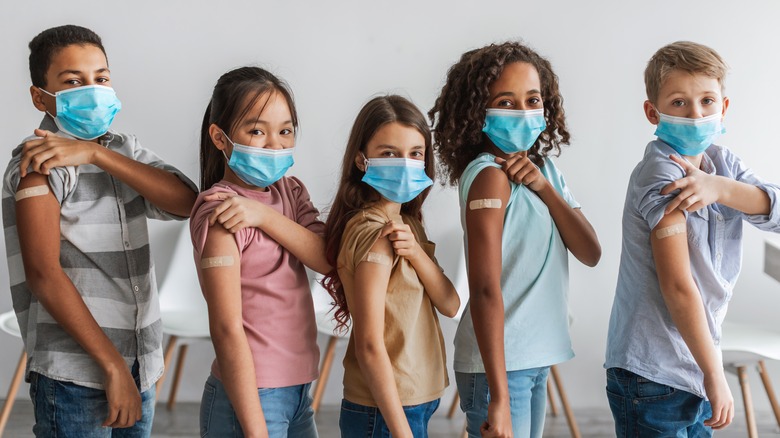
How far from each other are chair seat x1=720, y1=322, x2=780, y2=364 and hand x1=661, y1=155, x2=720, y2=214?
1.32 meters

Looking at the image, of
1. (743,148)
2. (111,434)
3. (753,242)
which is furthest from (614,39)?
(111,434)

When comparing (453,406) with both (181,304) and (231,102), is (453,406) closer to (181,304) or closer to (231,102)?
(181,304)

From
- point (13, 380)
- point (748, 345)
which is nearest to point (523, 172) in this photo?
point (748, 345)

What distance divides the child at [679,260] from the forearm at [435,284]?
0.32m

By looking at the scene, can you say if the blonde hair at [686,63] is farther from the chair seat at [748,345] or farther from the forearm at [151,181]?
the chair seat at [748,345]

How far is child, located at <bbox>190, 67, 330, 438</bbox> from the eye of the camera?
1449mm

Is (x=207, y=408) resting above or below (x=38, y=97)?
below

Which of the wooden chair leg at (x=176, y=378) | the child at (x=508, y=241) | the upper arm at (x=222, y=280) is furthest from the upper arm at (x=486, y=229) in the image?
the wooden chair leg at (x=176, y=378)

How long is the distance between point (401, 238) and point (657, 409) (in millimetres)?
559

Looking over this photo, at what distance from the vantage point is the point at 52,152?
1.47 metres

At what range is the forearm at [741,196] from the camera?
151 cm

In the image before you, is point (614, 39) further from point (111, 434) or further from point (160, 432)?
point (111, 434)

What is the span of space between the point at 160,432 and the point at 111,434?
163 cm

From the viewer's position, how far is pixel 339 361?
362 cm
